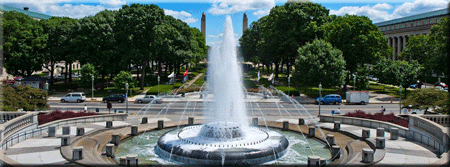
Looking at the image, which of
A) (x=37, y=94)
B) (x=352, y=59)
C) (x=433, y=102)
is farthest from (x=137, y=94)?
(x=433, y=102)

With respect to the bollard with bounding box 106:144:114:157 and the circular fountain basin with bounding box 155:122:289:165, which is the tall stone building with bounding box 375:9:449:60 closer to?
the circular fountain basin with bounding box 155:122:289:165

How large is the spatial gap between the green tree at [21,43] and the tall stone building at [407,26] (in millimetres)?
83989

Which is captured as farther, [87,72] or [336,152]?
[87,72]

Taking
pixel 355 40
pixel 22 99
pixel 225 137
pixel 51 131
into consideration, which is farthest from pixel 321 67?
pixel 51 131

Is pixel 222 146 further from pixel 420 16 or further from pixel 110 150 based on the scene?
pixel 420 16

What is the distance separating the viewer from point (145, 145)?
26453mm

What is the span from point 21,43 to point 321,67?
52.5m

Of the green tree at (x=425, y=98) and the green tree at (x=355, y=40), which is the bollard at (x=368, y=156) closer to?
the green tree at (x=425, y=98)

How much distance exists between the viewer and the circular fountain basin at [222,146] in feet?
69.6

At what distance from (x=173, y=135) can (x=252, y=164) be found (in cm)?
722

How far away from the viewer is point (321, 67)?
2307 inches

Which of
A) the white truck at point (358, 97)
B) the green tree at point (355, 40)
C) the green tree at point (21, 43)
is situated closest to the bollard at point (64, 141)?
the white truck at point (358, 97)

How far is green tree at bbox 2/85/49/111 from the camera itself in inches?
1310

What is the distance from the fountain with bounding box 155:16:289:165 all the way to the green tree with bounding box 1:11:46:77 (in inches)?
2050
